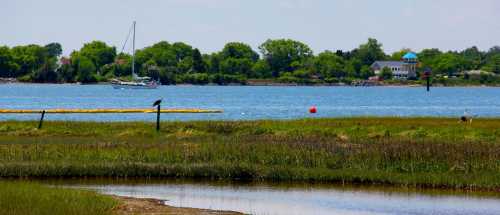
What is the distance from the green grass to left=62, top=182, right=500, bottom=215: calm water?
377 centimetres

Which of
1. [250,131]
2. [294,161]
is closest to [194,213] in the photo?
[294,161]

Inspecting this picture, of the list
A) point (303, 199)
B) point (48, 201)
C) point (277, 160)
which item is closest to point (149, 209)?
point (48, 201)

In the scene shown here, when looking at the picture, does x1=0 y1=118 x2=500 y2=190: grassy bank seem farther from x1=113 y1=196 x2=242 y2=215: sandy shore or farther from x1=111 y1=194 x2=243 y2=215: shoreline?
x1=113 y1=196 x2=242 y2=215: sandy shore

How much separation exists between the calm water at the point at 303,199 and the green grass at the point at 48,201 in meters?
3.77

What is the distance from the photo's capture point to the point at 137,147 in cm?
4553

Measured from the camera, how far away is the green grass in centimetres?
2906

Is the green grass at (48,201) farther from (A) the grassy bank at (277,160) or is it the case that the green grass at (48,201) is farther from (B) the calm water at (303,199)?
(A) the grassy bank at (277,160)

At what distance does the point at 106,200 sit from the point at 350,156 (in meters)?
13.1

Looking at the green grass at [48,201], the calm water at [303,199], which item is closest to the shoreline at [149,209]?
the green grass at [48,201]

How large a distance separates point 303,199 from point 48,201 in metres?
9.62

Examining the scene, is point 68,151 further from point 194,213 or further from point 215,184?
point 194,213

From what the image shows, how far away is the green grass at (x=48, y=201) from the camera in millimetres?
29062

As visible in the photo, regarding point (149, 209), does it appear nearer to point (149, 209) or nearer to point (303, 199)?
point (149, 209)

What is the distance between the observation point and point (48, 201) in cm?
3056
